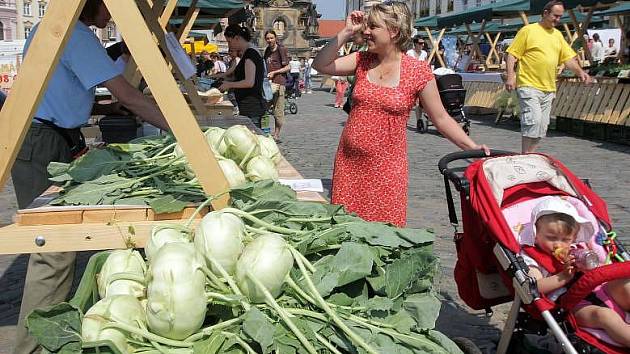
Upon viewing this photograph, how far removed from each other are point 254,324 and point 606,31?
89.1ft

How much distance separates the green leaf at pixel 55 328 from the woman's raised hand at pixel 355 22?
2615mm

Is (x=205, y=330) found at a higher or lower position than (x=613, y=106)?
higher

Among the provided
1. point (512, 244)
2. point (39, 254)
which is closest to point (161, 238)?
point (39, 254)

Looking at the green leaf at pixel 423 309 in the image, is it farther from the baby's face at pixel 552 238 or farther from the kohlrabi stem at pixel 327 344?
the baby's face at pixel 552 238

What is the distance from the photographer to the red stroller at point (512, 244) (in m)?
3.02

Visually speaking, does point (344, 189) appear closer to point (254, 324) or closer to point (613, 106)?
point (254, 324)

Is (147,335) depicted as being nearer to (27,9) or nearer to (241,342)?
(241,342)

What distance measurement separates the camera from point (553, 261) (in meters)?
3.42

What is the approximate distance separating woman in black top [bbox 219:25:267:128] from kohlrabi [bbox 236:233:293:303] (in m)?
6.27

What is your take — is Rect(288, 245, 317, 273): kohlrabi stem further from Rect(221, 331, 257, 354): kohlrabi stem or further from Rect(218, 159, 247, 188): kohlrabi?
Rect(218, 159, 247, 188): kohlrabi

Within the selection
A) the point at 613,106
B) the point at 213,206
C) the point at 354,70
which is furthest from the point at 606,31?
the point at 213,206

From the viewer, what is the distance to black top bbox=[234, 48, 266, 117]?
26.5ft

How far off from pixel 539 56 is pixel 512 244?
5.75 metres

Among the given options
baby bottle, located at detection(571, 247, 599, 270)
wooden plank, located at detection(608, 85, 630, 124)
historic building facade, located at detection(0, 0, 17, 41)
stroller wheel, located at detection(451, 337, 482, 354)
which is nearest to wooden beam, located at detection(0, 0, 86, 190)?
stroller wheel, located at detection(451, 337, 482, 354)
